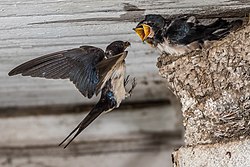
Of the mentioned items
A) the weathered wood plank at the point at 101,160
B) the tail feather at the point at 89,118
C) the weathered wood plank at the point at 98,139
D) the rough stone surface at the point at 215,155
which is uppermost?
the tail feather at the point at 89,118

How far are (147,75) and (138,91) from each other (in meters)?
0.33

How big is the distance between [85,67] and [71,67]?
71 millimetres

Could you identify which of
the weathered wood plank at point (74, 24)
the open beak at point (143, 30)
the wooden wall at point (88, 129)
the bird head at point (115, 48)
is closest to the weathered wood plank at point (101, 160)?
the wooden wall at point (88, 129)

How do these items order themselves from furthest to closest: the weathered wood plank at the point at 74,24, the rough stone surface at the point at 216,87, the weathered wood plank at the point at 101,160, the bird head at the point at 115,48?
1. the weathered wood plank at the point at 101,160
2. the bird head at the point at 115,48
3. the rough stone surface at the point at 216,87
4. the weathered wood plank at the point at 74,24

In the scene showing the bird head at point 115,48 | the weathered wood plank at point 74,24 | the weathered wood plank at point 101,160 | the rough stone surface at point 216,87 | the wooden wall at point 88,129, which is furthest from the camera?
the weathered wood plank at point 101,160

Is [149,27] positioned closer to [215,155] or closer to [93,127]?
[215,155]

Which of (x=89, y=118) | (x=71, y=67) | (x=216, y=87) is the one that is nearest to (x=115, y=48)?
(x=71, y=67)

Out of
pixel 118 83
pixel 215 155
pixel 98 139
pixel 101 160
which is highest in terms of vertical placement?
pixel 118 83

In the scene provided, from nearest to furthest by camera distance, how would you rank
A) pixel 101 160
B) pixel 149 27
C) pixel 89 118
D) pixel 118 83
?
pixel 149 27 < pixel 89 118 < pixel 118 83 < pixel 101 160

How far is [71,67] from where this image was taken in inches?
99.9

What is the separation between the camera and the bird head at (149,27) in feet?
7.89

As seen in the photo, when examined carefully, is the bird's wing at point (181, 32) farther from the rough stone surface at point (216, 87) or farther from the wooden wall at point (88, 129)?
the wooden wall at point (88, 129)

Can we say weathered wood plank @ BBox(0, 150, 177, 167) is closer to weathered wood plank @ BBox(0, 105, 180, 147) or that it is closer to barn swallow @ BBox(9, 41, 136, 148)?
weathered wood plank @ BBox(0, 105, 180, 147)

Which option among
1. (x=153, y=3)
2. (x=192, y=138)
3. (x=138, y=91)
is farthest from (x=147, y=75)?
(x=153, y=3)
